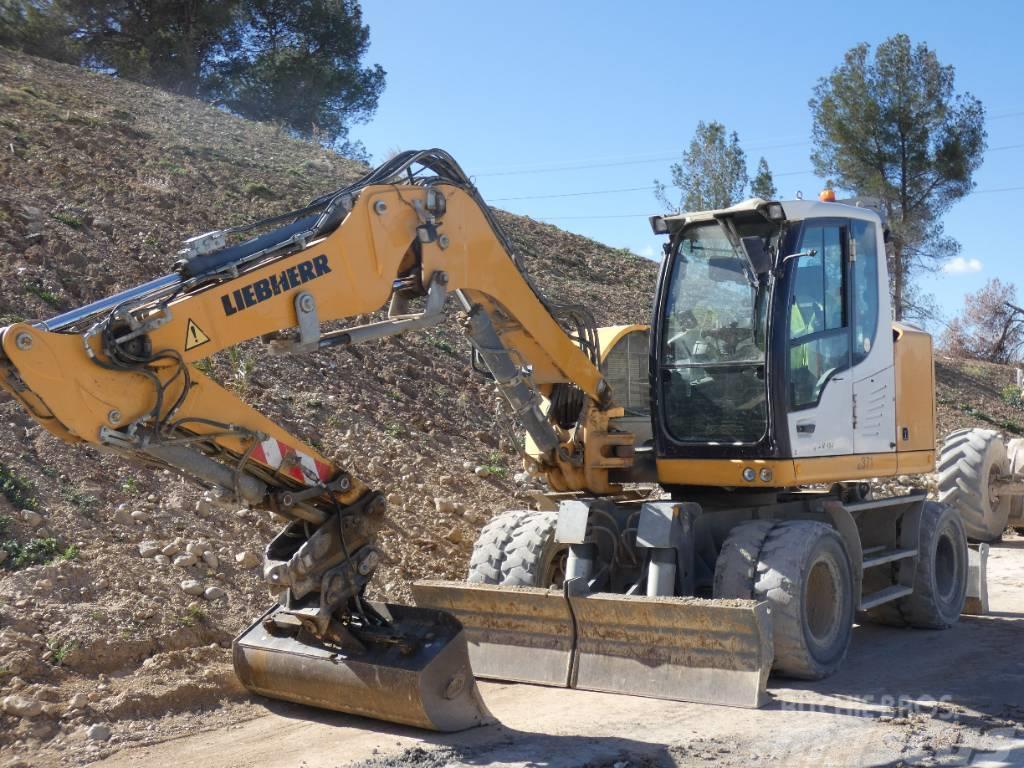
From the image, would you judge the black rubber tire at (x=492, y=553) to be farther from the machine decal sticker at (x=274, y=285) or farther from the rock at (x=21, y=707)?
the rock at (x=21, y=707)

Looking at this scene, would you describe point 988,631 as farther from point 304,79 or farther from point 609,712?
point 304,79

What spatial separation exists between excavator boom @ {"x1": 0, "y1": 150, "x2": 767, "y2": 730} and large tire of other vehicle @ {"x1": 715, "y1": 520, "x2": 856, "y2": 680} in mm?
526

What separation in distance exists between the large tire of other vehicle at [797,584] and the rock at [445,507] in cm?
391

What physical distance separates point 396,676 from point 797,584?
97.4 inches

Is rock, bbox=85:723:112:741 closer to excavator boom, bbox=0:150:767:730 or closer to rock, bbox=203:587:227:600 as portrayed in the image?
excavator boom, bbox=0:150:767:730

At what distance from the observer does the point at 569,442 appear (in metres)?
7.94

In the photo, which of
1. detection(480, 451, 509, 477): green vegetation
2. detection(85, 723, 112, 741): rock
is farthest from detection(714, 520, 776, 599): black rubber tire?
detection(480, 451, 509, 477): green vegetation

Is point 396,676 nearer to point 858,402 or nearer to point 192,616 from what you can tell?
point 192,616

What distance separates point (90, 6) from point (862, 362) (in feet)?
79.0

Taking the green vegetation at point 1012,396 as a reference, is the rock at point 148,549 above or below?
below

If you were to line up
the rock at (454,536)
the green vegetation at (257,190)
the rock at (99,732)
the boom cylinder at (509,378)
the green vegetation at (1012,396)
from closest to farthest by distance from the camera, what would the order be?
the rock at (99,732) → the boom cylinder at (509,378) → the rock at (454,536) → the green vegetation at (257,190) → the green vegetation at (1012,396)

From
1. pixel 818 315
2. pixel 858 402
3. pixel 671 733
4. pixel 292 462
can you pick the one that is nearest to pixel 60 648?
pixel 292 462

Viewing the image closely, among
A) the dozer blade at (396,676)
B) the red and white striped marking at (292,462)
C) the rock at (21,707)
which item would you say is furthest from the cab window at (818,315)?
the rock at (21,707)

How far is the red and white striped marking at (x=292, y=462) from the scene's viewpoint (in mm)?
5730
